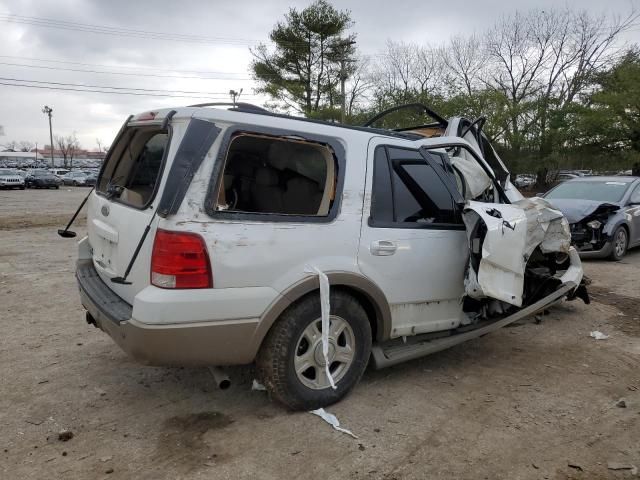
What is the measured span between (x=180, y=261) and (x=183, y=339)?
16.8 inches

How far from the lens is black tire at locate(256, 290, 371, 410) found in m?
3.07

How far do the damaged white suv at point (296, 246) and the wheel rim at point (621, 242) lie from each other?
5476 millimetres

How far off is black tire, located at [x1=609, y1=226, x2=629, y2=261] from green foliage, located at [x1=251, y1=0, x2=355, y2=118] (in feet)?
101

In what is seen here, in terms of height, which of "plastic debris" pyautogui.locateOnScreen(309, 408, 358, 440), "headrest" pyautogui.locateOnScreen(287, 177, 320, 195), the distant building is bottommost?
"plastic debris" pyautogui.locateOnScreen(309, 408, 358, 440)

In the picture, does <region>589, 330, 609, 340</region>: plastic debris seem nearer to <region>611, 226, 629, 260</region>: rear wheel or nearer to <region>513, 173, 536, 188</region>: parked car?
<region>611, 226, 629, 260</region>: rear wheel

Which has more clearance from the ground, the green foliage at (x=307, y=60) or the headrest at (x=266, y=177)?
the green foliage at (x=307, y=60)

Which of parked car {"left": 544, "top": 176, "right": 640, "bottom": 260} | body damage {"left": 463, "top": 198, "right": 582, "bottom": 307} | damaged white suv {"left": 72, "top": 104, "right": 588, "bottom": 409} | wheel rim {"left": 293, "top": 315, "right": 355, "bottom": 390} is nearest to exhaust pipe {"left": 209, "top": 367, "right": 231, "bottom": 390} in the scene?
damaged white suv {"left": 72, "top": 104, "right": 588, "bottom": 409}

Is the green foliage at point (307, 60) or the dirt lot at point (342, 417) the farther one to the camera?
the green foliage at point (307, 60)

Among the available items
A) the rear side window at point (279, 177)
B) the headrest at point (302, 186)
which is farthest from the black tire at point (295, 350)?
the headrest at point (302, 186)

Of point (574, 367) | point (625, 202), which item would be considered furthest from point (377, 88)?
point (574, 367)

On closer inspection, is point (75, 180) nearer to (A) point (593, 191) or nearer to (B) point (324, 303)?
(A) point (593, 191)

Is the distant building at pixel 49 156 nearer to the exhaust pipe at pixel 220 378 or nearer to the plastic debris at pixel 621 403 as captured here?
the exhaust pipe at pixel 220 378

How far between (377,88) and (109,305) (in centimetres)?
3902

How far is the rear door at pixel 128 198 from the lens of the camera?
9.54 feet
